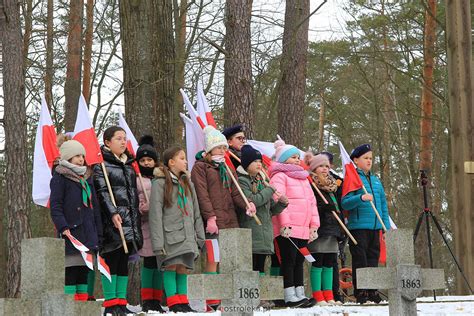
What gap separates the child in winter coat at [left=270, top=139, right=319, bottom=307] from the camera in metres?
11.2

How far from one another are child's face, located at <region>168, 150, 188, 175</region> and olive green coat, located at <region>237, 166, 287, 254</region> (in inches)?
32.5

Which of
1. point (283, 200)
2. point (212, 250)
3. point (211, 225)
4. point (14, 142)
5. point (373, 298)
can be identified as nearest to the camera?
point (211, 225)

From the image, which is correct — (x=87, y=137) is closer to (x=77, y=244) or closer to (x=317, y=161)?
(x=77, y=244)

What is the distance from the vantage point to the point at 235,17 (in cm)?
1516

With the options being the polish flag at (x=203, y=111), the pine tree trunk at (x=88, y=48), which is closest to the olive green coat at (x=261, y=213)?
the polish flag at (x=203, y=111)

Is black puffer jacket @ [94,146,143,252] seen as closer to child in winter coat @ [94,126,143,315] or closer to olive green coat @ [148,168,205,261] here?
child in winter coat @ [94,126,143,315]

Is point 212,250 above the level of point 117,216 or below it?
below

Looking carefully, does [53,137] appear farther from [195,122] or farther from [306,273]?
[306,273]

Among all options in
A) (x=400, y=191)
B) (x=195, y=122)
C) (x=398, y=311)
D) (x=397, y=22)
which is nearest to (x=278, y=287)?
(x=398, y=311)

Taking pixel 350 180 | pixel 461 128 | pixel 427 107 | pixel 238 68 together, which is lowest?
pixel 350 180

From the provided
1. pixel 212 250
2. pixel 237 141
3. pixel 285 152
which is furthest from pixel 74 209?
pixel 285 152

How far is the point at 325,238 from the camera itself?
1171cm

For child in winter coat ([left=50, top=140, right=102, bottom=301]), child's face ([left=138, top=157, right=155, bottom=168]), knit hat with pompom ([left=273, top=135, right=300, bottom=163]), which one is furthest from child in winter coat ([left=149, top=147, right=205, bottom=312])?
knit hat with pompom ([left=273, top=135, right=300, bottom=163])

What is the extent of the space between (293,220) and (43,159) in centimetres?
300
